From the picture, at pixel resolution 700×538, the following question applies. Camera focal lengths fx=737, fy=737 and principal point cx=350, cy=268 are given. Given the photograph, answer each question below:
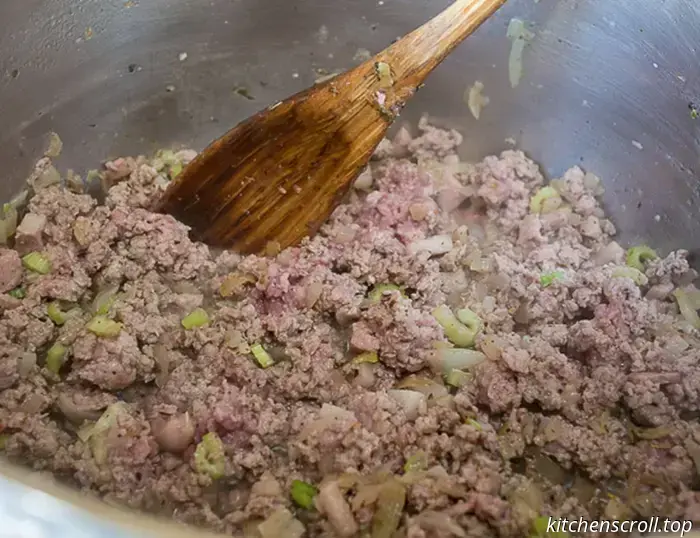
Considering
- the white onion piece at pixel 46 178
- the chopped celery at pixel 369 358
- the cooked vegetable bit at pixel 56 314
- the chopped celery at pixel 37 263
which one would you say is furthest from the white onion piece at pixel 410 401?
the white onion piece at pixel 46 178

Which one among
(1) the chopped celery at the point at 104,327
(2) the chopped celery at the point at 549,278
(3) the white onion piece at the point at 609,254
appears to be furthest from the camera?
(3) the white onion piece at the point at 609,254

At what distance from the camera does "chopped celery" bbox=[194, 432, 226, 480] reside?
1.89m

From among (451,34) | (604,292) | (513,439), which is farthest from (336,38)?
(513,439)

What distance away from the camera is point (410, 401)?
2047 millimetres

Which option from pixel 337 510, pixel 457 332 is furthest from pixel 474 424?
pixel 337 510

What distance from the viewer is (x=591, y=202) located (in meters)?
2.50

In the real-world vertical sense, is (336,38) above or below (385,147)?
above

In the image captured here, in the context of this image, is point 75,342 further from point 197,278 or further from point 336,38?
point 336,38

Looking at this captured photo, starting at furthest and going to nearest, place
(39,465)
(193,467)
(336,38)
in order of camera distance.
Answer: (336,38) < (193,467) < (39,465)

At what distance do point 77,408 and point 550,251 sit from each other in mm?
1504

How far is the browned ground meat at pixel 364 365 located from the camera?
185cm

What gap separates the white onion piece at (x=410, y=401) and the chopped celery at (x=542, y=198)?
2.79 feet

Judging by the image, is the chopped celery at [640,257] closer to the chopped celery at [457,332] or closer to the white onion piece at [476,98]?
the chopped celery at [457,332]

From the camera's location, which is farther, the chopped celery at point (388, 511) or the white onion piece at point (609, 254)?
the white onion piece at point (609, 254)
